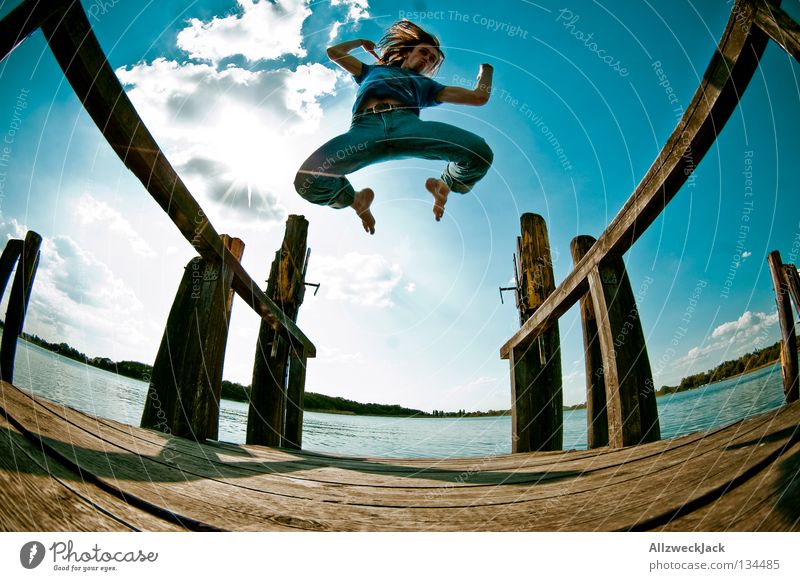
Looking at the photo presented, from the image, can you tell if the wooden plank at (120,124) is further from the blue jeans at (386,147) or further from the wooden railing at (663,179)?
the wooden railing at (663,179)

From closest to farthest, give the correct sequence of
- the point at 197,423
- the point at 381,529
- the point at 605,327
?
1. the point at 381,529
2. the point at 605,327
3. the point at 197,423

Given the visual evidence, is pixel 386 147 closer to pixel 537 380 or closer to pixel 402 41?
pixel 402 41

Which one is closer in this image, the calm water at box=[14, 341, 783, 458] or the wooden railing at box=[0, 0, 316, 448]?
the wooden railing at box=[0, 0, 316, 448]

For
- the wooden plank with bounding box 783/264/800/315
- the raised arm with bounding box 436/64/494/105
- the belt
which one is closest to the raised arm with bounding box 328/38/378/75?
the belt

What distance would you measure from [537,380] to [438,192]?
8.16 feet

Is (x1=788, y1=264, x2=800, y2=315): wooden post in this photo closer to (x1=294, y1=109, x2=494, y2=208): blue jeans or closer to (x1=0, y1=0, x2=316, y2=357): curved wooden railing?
(x1=294, y1=109, x2=494, y2=208): blue jeans

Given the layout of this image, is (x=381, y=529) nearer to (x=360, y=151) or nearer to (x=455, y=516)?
(x=455, y=516)

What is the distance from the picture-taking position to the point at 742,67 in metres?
1.40

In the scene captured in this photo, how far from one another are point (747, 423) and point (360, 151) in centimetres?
232

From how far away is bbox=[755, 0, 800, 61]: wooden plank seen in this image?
3.67 ft

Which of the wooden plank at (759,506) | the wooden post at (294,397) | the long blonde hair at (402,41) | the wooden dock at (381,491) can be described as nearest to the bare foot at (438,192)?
the long blonde hair at (402,41)

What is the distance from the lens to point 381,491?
1346mm

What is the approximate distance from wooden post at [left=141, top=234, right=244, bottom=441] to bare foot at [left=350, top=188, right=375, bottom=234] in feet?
3.76
